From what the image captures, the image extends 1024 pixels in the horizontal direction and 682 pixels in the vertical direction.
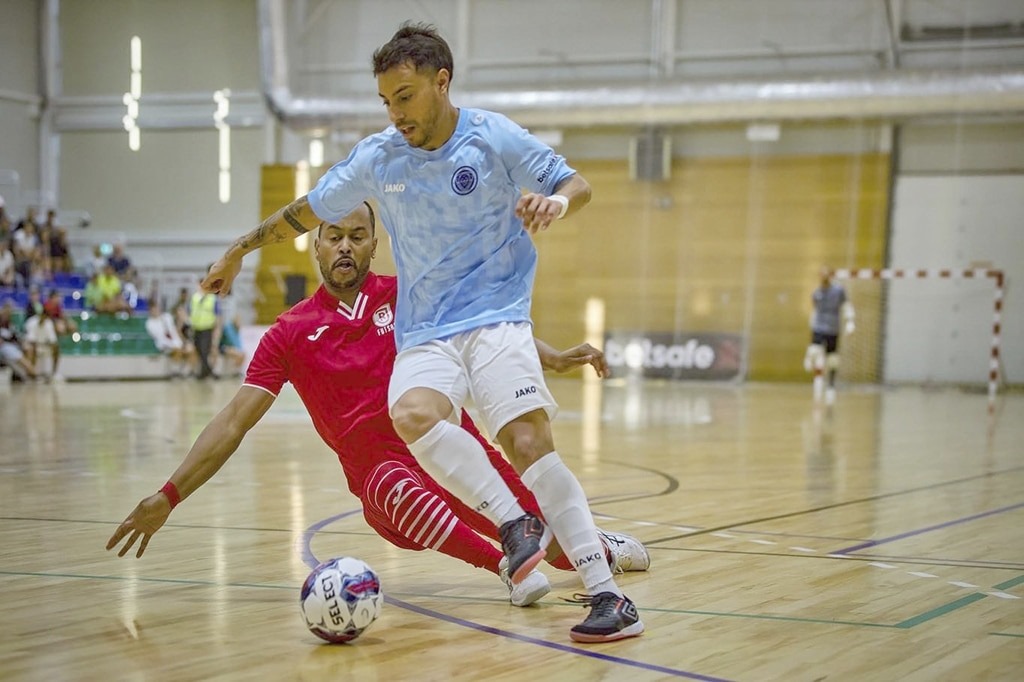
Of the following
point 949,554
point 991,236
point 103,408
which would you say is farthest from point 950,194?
point 949,554

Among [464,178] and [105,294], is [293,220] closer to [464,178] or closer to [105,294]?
[464,178]

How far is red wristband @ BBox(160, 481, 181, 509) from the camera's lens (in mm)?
4441

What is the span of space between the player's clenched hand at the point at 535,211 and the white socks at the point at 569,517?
79cm

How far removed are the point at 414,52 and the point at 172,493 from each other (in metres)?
1.89

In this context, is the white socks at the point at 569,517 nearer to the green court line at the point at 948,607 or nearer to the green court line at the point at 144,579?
the green court line at the point at 948,607

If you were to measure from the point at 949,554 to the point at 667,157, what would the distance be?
20.7m

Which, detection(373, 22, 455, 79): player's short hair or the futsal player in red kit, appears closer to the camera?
detection(373, 22, 455, 79): player's short hair

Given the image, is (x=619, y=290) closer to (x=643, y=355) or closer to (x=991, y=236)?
(x=643, y=355)

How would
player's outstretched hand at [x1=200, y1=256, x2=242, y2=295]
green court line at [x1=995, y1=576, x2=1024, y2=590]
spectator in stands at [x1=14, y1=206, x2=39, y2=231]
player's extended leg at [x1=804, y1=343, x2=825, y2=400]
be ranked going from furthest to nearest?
1. spectator in stands at [x1=14, y1=206, x2=39, y2=231]
2. player's extended leg at [x1=804, y1=343, x2=825, y2=400]
3. green court line at [x1=995, y1=576, x2=1024, y2=590]
4. player's outstretched hand at [x1=200, y1=256, x2=242, y2=295]

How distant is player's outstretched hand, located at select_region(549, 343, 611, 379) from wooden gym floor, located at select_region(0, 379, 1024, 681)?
0.87 meters

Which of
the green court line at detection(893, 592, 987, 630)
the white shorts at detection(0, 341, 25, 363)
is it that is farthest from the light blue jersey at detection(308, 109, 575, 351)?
the white shorts at detection(0, 341, 25, 363)

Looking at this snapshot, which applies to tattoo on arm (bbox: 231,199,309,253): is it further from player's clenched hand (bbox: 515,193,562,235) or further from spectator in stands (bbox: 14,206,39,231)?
spectator in stands (bbox: 14,206,39,231)

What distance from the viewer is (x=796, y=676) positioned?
3.34 meters

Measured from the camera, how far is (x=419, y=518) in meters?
4.43
